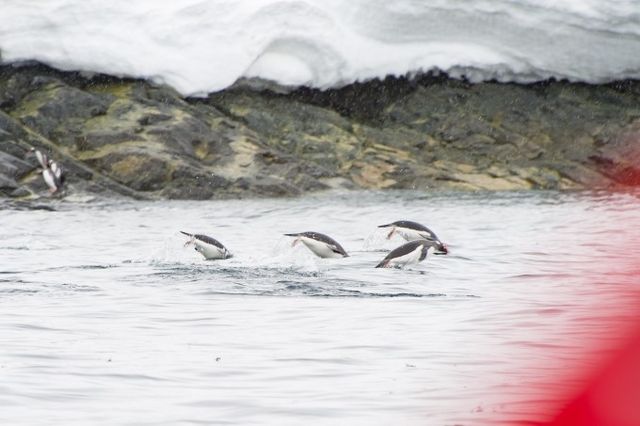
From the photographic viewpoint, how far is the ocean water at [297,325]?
12.4 ft

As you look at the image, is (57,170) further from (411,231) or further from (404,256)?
(404,256)

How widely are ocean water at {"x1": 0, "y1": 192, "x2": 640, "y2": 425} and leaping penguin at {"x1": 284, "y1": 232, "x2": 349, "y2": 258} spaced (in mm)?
204

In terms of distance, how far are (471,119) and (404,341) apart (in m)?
16.3

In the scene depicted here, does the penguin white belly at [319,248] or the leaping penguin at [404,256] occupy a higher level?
the leaping penguin at [404,256]

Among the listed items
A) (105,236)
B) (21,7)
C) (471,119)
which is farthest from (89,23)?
(105,236)

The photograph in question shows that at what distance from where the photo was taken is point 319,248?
34.3 feet

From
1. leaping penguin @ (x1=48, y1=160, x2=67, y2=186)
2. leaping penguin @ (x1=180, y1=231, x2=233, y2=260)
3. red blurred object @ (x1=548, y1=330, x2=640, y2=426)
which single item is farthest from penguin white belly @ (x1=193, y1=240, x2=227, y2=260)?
red blurred object @ (x1=548, y1=330, x2=640, y2=426)

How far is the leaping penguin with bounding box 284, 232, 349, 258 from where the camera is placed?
10406 mm

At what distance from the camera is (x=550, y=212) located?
52.4 ft

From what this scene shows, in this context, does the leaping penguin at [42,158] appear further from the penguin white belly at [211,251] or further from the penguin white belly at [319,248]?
the penguin white belly at [319,248]

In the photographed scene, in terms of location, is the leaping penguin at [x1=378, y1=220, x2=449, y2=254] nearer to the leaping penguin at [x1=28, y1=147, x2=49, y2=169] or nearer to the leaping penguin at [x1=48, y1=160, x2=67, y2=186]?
the leaping penguin at [x1=48, y1=160, x2=67, y2=186]

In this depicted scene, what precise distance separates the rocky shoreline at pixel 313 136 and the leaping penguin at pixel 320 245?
24.0ft

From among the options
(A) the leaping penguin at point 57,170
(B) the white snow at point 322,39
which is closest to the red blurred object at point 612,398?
(A) the leaping penguin at point 57,170

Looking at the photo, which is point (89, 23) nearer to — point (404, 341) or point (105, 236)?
point (105, 236)
